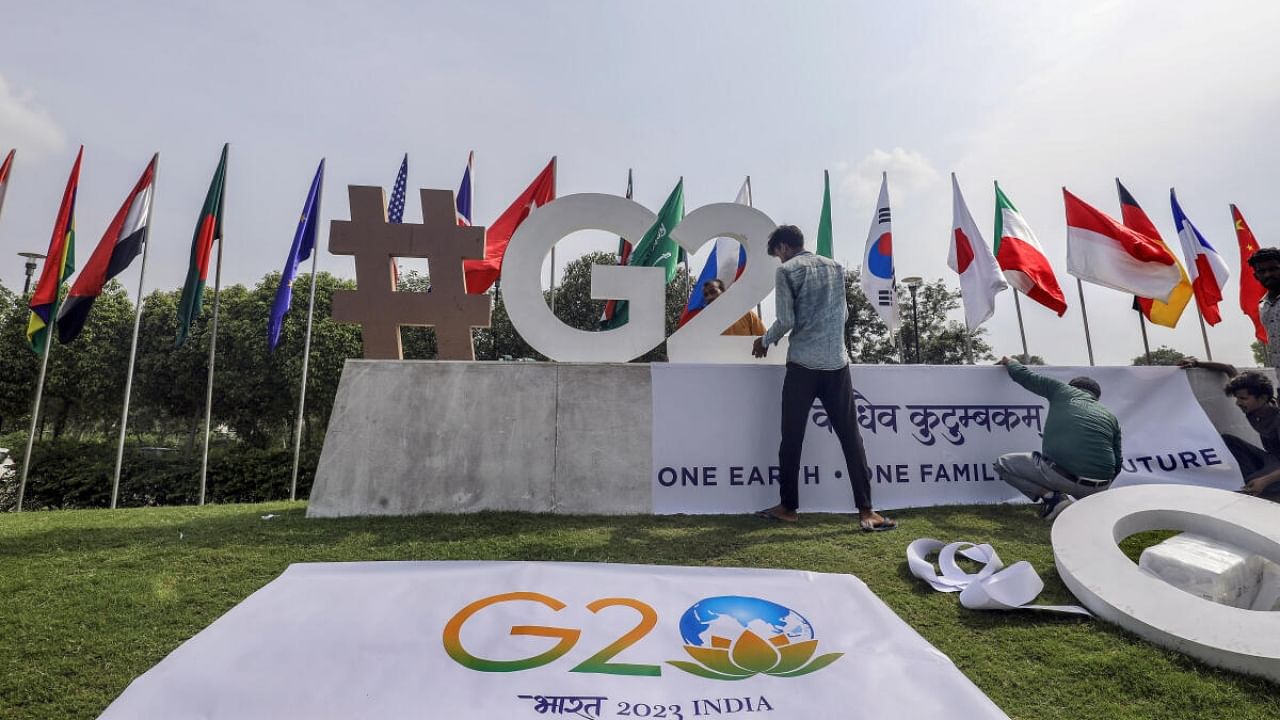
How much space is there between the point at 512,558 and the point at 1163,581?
3264mm

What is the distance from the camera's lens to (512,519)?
14.3 ft

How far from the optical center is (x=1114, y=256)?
7.88 meters

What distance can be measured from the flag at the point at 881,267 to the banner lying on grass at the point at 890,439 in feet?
13.4

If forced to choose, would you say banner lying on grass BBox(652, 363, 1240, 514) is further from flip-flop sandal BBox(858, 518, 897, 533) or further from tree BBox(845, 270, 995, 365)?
tree BBox(845, 270, 995, 365)

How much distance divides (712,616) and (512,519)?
7.57 ft

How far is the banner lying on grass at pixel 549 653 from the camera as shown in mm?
1879

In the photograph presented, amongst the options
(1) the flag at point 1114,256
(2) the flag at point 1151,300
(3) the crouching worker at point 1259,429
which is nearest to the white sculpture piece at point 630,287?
(3) the crouching worker at point 1259,429

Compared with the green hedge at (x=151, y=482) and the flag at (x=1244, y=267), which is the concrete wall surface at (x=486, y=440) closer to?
the flag at (x=1244, y=267)

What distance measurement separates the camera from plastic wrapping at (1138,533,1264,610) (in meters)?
2.78

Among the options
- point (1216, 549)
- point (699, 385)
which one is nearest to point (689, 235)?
point (699, 385)

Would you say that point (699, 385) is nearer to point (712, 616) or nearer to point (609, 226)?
point (609, 226)

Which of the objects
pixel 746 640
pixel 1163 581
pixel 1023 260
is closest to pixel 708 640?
pixel 746 640

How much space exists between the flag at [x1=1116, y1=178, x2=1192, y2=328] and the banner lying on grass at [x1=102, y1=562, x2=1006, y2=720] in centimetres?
791

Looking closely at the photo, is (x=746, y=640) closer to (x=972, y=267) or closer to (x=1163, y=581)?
(x=1163, y=581)
